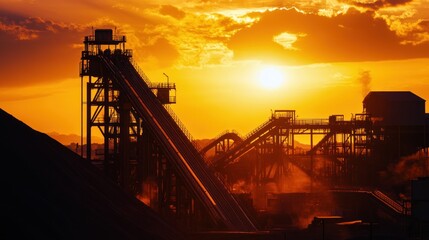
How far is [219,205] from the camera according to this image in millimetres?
65000

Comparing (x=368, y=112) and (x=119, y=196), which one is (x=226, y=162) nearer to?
(x=368, y=112)

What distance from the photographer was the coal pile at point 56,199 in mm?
44406

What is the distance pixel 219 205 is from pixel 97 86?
639 inches

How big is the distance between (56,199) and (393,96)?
200 ft

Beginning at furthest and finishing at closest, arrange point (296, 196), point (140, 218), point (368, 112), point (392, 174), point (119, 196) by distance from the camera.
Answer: point (368, 112) → point (392, 174) → point (296, 196) → point (119, 196) → point (140, 218)

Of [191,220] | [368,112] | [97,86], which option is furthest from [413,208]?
[368,112]

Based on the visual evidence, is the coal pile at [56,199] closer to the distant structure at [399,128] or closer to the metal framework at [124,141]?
the metal framework at [124,141]

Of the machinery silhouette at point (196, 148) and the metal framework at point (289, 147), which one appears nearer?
the machinery silhouette at point (196, 148)

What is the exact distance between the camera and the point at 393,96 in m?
103

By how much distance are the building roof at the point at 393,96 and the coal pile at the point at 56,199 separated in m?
46.8

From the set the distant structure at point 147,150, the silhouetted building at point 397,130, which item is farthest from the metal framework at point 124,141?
the silhouetted building at point 397,130

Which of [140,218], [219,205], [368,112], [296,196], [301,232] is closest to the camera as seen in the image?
[140,218]

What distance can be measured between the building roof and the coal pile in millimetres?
46834

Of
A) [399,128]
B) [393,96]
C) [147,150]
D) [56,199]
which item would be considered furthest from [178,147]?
[393,96]
